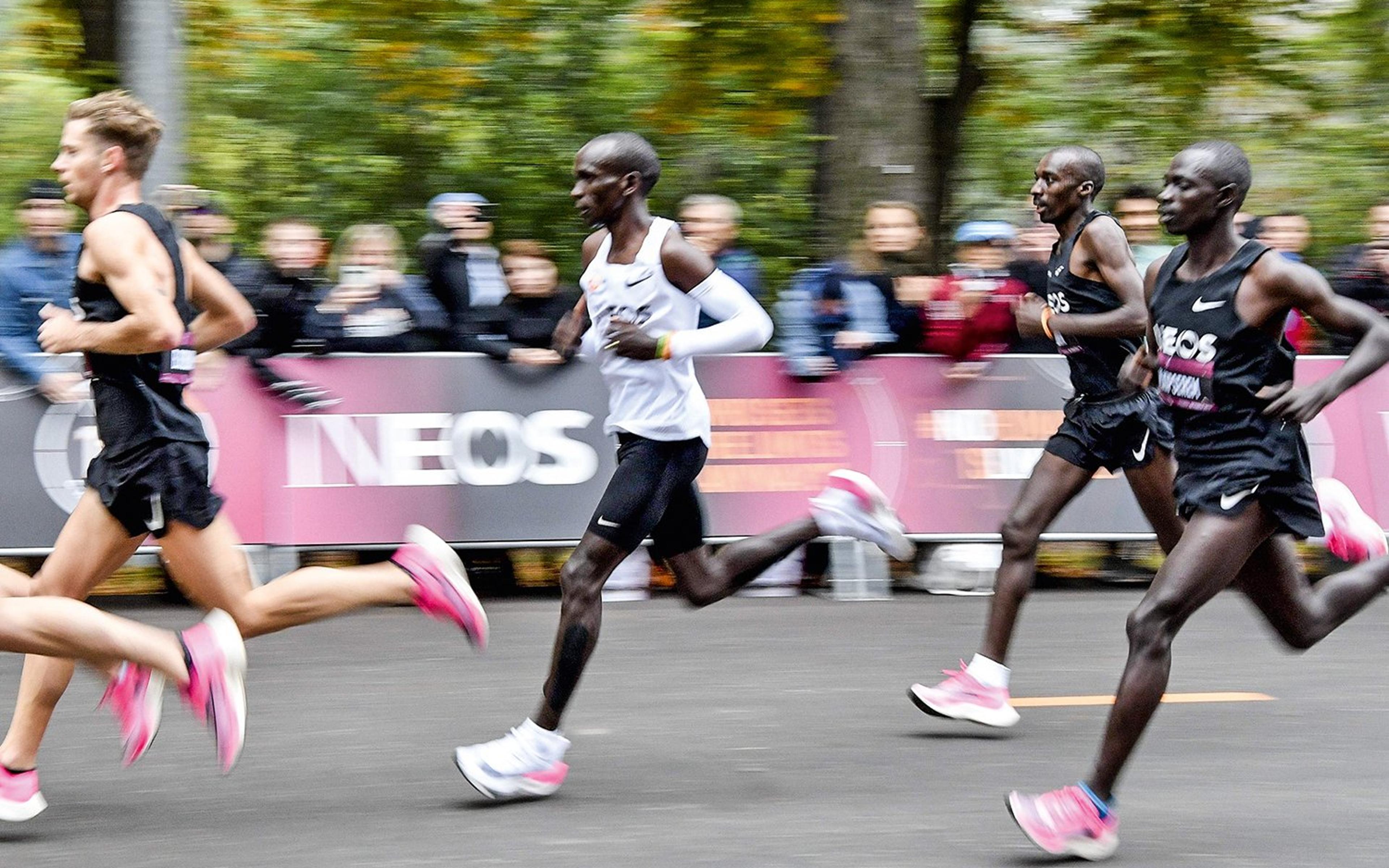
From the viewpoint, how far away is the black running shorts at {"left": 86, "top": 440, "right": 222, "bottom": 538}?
4.80 metres

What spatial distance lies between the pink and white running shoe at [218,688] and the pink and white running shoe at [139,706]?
0.14m

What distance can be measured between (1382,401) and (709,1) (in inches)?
242

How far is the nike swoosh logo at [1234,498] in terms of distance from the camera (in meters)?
4.77

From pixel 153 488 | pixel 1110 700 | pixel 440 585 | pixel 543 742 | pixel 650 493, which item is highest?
pixel 153 488

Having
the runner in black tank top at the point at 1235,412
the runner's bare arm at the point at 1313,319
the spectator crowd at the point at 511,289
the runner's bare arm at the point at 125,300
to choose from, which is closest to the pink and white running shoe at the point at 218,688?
the runner's bare arm at the point at 125,300

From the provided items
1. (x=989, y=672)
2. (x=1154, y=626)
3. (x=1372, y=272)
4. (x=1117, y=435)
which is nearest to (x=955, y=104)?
(x=1372, y=272)

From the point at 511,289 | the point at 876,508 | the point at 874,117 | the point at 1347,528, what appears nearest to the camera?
the point at 1347,528

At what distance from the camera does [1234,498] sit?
188 inches

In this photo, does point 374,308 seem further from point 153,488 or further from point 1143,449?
point 153,488

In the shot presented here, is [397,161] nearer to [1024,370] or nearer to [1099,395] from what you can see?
[1024,370]

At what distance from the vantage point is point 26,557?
8.95 meters

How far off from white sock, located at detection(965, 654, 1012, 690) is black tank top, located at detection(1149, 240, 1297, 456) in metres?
1.54

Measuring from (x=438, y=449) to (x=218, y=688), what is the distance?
4717 millimetres

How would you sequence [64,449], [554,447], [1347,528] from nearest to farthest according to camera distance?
1. [1347,528]
2. [64,449]
3. [554,447]
